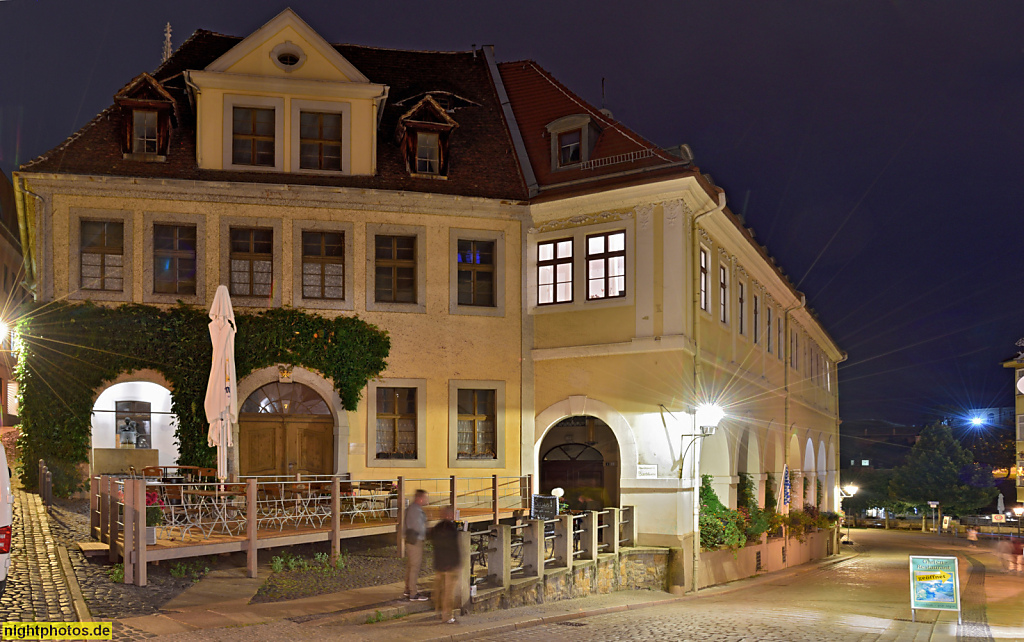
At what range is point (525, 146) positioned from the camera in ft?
84.8

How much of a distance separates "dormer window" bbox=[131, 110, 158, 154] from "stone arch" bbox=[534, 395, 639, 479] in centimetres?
1096

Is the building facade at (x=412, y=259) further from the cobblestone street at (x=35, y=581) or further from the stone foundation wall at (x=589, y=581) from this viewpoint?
the cobblestone street at (x=35, y=581)

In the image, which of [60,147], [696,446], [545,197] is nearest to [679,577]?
[696,446]

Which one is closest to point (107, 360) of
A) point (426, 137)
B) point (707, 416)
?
point (426, 137)

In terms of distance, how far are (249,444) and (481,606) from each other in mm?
9578

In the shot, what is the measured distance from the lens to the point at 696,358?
22.6m

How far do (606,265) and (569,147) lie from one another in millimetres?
3577

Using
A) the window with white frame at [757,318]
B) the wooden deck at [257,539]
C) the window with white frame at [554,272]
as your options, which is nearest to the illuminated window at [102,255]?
the wooden deck at [257,539]

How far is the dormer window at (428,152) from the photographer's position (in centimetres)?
2455

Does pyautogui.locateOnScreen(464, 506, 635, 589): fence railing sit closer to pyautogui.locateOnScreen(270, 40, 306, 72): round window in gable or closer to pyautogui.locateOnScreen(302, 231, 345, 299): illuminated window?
pyautogui.locateOnScreen(302, 231, 345, 299): illuminated window

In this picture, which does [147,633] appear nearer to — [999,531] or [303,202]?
[303,202]

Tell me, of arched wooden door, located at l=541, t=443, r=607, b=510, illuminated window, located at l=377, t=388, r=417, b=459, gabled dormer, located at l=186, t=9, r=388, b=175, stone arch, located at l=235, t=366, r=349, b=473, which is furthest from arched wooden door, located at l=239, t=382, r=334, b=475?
arched wooden door, located at l=541, t=443, r=607, b=510

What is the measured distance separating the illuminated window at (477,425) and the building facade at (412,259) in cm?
5

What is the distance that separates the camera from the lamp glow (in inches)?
874
